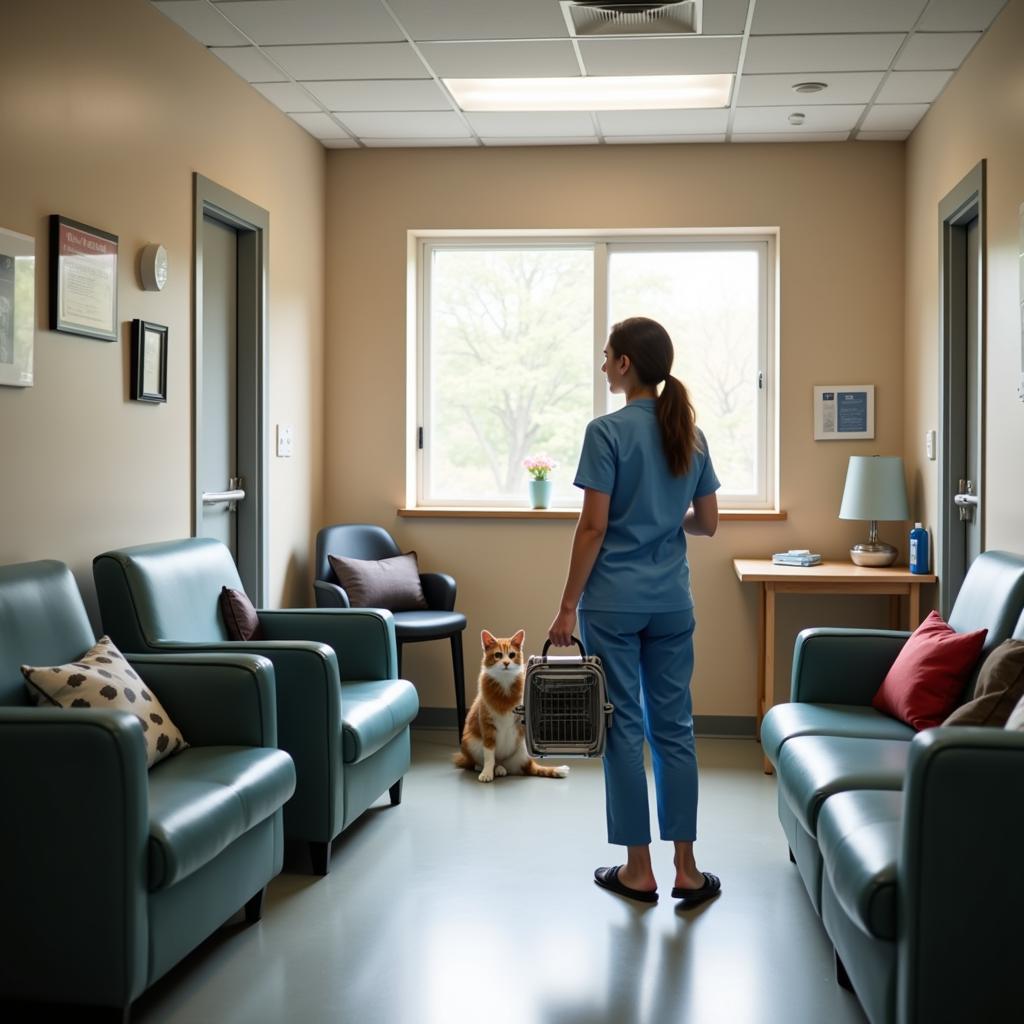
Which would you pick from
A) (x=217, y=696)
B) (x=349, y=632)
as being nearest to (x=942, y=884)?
(x=217, y=696)

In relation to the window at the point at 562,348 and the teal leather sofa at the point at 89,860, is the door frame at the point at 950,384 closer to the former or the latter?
the window at the point at 562,348

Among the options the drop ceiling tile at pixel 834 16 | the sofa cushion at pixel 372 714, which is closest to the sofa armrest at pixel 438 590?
the sofa cushion at pixel 372 714

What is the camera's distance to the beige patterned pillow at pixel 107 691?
8.39 ft

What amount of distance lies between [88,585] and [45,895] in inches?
47.6

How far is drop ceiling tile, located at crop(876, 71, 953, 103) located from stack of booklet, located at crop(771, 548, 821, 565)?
5.93 ft

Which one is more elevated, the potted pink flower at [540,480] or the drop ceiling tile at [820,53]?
the drop ceiling tile at [820,53]

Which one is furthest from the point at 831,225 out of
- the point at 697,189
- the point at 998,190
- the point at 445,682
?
the point at 445,682

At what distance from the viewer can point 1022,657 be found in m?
2.61

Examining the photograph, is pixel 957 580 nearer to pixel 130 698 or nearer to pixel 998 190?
pixel 998 190

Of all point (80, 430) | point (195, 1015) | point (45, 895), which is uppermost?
point (80, 430)

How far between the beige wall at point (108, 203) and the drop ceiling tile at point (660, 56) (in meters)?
1.32

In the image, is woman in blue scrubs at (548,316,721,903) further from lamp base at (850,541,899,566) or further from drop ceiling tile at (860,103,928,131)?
drop ceiling tile at (860,103,928,131)

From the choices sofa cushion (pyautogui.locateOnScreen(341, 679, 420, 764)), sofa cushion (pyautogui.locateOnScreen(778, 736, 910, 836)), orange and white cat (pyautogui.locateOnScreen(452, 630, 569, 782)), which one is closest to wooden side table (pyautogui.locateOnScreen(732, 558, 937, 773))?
orange and white cat (pyautogui.locateOnScreen(452, 630, 569, 782))

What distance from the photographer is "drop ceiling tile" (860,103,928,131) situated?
180 inches
